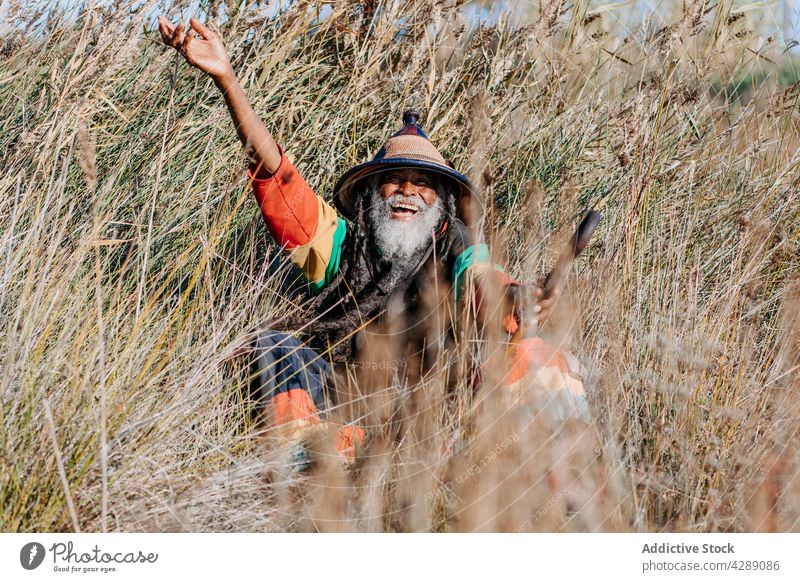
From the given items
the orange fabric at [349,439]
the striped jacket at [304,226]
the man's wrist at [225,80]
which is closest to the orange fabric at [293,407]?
the orange fabric at [349,439]

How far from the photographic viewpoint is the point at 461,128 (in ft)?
11.5

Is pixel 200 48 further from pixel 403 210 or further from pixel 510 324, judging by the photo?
pixel 510 324

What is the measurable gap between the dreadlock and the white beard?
0.03 metres

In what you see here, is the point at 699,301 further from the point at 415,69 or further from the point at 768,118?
the point at 415,69

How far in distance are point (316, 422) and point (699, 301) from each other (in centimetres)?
140

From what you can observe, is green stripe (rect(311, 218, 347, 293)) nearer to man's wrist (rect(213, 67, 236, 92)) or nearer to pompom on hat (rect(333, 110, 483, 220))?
pompom on hat (rect(333, 110, 483, 220))

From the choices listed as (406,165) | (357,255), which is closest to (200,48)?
(406,165)

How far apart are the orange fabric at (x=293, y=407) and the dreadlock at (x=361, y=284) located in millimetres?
326

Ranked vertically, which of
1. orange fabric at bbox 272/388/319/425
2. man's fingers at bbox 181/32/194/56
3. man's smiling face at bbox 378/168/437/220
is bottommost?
orange fabric at bbox 272/388/319/425

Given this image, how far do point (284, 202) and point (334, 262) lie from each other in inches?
13.3

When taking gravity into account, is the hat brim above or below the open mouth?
above

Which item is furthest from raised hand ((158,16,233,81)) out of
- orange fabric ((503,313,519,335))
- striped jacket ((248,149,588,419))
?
orange fabric ((503,313,519,335))

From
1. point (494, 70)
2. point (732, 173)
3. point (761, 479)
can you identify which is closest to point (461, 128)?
point (494, 70)

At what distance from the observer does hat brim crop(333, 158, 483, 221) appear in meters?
2.77
